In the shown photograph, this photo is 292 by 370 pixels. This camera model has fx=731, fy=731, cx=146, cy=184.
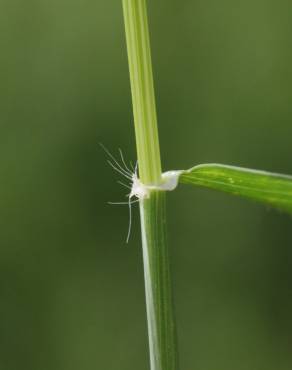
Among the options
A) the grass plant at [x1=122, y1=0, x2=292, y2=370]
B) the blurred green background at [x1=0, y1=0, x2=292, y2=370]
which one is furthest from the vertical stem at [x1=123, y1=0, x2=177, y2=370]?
the blurred green background at [x1=0, y1=0, x2=292, y2=370]

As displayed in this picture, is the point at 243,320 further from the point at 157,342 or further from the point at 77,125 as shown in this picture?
the point at 157,342

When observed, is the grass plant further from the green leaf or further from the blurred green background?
the blurred green background

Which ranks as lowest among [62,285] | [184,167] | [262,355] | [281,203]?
[262,355]

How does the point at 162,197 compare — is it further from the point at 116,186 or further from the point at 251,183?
the point at 116,186

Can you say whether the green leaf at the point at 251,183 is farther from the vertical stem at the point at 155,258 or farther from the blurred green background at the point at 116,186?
the blurred green background at the point at 116,186

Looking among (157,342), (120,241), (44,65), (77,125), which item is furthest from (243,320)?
(157,342)

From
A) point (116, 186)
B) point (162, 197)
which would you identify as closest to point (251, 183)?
point (162, 197)

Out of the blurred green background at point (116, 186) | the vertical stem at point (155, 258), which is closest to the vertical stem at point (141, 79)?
the vertical stem at point (155, 258)
